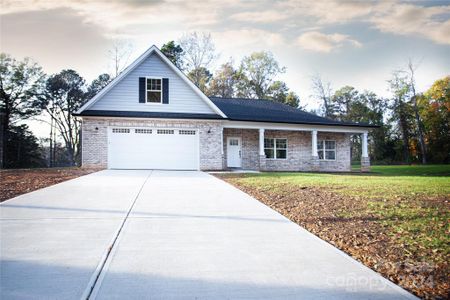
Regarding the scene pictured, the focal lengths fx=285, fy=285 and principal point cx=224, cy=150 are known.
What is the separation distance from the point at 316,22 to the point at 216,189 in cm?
931

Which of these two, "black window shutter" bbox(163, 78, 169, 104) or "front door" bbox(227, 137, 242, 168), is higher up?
"black window shutter" bbox(163, 78, 169, 104)

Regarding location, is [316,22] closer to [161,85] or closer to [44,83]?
[161,85]

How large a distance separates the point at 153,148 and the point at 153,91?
3.32m

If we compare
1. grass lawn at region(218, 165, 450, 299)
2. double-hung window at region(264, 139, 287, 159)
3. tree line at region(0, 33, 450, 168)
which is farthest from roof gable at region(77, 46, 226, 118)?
tree line at region(0, 33, 450, 168)

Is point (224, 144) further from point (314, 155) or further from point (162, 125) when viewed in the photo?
point (314, 155)

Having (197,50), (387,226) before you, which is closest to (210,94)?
(197,50)

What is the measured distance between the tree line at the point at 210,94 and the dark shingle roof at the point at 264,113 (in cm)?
1404

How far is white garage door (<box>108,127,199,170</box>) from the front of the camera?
15.5 m

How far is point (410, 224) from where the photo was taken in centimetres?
469

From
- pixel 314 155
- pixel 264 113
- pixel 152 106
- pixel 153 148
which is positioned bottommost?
pixel 314 155

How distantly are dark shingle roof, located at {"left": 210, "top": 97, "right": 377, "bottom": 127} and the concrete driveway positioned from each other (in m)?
12.7

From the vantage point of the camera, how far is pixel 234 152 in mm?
18797

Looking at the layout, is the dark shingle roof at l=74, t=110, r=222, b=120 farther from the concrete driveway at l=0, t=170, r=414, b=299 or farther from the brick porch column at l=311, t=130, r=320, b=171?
the concrete driveway at l=0, t=170, r=414, b=299

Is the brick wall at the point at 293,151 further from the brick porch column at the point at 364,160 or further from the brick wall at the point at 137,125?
the brick wall at the point at 137,125
